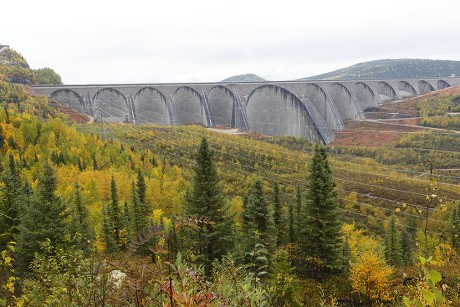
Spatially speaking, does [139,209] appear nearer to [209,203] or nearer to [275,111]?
[209,203]

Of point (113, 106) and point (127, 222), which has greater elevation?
point (113, 106)

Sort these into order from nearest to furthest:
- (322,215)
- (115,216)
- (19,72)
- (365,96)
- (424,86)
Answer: (322,215) < (115,216) < (19,72) < (365,96) < (424,86)

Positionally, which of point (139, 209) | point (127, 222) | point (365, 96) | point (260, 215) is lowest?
point (127, 222)

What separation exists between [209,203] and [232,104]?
67.8m

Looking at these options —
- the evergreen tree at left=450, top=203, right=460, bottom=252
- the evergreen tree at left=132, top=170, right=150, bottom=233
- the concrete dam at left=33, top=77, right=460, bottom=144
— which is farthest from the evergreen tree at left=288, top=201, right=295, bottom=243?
the concrete dam at left=33, top=77, right=460, bottom=144

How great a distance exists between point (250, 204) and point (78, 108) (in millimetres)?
63330

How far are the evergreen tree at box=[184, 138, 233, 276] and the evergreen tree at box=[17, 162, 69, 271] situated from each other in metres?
6.97

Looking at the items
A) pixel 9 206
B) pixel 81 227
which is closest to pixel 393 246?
pixel 81 227

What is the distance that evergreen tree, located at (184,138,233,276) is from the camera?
21156 mm

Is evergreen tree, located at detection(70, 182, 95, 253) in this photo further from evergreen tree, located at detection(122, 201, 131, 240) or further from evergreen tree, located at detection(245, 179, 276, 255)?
evergreen tree, located at detection(245, 179, 276, 255)

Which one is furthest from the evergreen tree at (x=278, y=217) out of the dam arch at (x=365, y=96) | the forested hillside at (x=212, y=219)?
the dam arch at (x=365, y=96)

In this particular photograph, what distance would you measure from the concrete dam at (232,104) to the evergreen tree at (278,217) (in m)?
56.3

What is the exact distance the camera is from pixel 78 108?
2975 inches

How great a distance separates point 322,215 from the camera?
21234 millimetres
